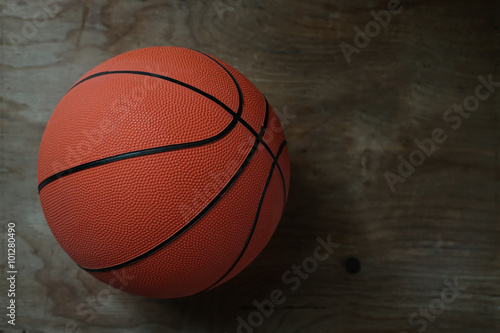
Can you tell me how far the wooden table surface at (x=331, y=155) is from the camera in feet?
4.61

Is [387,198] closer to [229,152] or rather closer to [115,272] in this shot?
[229,152]

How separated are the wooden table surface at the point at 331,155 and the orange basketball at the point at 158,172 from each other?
469 millimetres

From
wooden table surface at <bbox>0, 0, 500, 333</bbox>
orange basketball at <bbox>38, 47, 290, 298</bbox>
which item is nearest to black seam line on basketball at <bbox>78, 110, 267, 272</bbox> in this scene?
orange basketball at <bbox>38, 47, 290, 298</bbox>

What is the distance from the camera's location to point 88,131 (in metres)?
0.89

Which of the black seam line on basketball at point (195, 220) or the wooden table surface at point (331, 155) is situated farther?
the wooden table surface at point (331, 155)

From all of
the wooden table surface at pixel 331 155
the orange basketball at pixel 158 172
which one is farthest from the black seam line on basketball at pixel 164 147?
the wooden table surface at pixel 331 155

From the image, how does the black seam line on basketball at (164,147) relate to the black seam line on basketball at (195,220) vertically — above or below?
above

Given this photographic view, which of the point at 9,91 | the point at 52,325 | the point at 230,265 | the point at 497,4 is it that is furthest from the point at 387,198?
the point at 9,91

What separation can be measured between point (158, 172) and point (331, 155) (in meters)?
0.82

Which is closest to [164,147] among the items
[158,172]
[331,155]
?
[158,172]

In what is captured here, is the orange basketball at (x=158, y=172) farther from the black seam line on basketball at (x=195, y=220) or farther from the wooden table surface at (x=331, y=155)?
the wooden table surface at (x=331, y=155)

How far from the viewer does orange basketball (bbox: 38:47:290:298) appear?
0.87 m

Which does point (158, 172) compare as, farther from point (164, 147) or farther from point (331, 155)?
point (331, 155)

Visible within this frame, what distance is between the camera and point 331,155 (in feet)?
4.92
